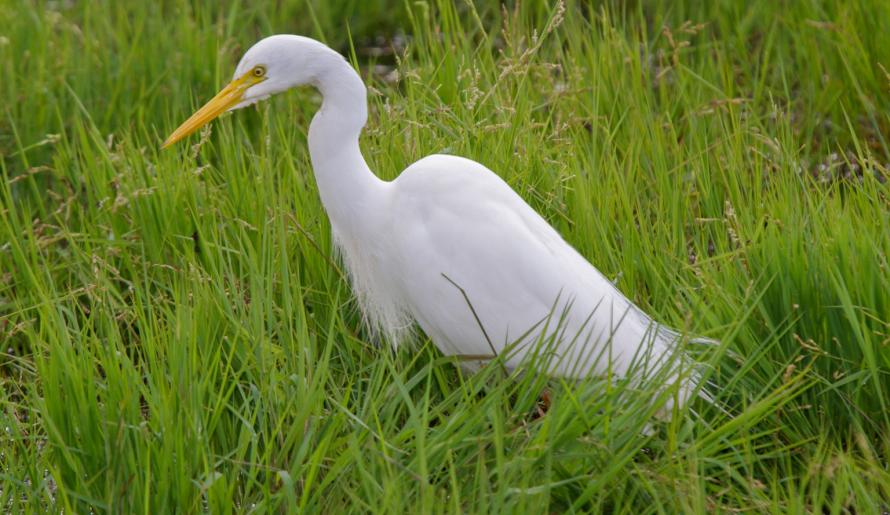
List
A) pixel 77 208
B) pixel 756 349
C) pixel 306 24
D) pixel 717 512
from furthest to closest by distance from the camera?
pixel 306 24 → pixel 77 208 → pixel 756 349 → pixel 717 512

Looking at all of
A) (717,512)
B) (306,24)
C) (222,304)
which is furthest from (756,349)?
(306,24)

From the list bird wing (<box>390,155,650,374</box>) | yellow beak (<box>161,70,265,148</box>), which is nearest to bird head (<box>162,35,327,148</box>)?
yellow beak (<box>161,70,265,148</box>)

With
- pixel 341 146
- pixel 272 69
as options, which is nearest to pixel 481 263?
pixel 341 146

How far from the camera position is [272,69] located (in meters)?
2.47

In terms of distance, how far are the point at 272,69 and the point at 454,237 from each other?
20.2 inches

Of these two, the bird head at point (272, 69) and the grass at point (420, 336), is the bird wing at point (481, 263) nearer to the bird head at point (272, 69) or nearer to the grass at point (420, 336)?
the grass at point (420, 336)

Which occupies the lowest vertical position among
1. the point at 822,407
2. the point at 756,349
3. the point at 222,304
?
the point at 822,407

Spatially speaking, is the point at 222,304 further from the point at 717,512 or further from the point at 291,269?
the point at 717,512

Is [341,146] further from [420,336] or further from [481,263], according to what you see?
[420,336]

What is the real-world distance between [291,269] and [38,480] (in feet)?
2.80

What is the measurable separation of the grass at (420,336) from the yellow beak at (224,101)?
0.27 metres

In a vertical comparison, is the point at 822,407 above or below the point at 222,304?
below

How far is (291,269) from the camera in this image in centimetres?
281

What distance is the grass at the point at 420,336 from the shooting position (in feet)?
6.72
